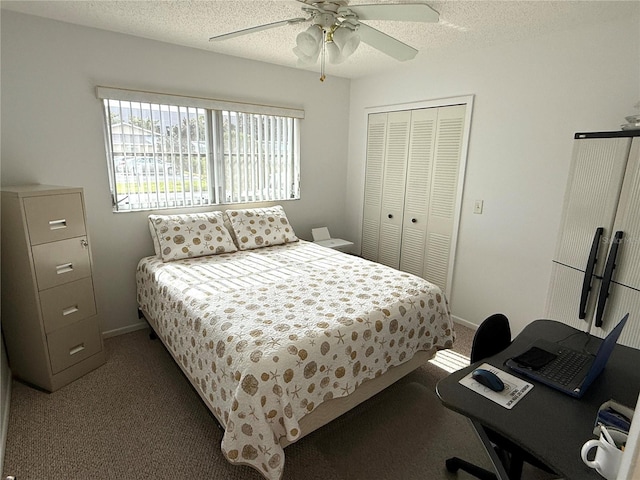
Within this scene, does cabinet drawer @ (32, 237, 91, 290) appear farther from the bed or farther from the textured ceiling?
the textured ceiling

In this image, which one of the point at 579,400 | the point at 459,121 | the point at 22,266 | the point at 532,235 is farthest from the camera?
the point at 459,121

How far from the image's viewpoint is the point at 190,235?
2.92m

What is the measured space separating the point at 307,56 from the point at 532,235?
2106mm

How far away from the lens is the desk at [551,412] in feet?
3.19

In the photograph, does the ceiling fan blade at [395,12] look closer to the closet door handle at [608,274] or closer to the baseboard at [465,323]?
the closet door handle at [608,274]

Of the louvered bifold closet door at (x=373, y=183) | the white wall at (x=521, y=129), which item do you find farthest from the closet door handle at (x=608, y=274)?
the louvered bifold closet door at (x=373, y=183)

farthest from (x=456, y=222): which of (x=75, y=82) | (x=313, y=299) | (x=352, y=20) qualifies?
(x=75, y=82)

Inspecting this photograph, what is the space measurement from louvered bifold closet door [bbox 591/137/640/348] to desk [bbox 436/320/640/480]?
27.8 inches

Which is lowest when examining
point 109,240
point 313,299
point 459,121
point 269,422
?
point 269,422

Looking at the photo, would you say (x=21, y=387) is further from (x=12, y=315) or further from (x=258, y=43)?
(x=258, y=43)

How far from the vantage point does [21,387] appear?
2.24 metres

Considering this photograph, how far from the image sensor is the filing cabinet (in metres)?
2.04

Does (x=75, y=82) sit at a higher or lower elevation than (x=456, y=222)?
higher

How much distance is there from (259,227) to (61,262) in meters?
1.56
